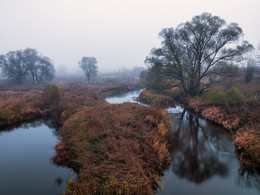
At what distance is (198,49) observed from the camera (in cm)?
1975

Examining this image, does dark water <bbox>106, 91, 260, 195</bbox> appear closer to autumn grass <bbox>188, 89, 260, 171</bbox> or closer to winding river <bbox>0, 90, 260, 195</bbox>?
winding river <bbox>0, 90, 260, 195</bbox>

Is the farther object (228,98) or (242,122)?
(228,98)

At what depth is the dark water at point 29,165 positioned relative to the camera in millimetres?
6785

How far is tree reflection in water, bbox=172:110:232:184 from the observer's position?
771 centimetres

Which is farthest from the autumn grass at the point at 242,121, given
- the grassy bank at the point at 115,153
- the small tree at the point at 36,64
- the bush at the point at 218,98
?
the small tree at the point at 36,64

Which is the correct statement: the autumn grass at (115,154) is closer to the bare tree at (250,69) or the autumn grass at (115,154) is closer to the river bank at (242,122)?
the river bank at (242,122)

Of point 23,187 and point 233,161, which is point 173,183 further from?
point 23,187

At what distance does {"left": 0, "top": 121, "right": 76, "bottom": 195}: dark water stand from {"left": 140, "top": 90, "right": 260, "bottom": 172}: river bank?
10271 mm

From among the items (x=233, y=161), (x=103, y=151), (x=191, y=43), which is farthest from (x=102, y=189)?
(x=191, y=43)

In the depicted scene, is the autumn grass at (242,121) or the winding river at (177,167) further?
the autumn grass at (242,121)

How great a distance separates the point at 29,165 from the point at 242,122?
55.6ft

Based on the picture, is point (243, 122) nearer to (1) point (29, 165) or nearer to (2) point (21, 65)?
(1) point (29, 165)

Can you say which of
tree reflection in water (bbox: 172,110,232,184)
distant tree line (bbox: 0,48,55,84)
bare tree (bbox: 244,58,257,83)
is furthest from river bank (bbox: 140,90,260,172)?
distant tree line (bbox: 0,48,55,84)

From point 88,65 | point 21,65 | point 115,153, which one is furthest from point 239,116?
point 21,65
